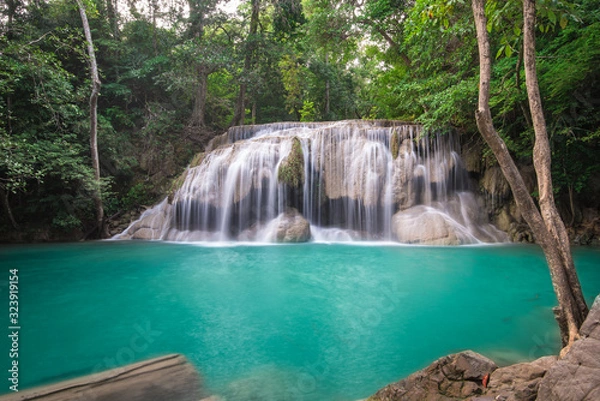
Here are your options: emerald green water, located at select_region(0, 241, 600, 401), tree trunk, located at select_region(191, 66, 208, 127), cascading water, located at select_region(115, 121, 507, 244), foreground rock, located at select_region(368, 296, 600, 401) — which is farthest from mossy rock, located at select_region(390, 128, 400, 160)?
foreground rock, located at select_region(368, 296, 600, 401)

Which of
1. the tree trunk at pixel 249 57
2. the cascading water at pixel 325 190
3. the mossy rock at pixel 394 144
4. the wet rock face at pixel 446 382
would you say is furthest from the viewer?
the tree trunk at pixel 249 57

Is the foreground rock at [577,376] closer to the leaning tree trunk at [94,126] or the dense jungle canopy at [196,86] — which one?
the dense jungle canopy at [196,86]

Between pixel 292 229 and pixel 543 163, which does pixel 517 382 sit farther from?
pixel 292 229

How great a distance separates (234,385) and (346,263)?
5106mm

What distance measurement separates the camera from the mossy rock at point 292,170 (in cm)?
1146

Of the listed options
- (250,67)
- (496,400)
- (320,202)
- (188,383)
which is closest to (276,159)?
(320,202)

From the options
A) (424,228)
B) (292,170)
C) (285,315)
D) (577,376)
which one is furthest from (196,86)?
(577,376)

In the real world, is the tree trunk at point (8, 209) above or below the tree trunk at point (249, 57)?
below

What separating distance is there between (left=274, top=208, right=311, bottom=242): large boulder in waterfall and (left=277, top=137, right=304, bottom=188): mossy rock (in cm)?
134

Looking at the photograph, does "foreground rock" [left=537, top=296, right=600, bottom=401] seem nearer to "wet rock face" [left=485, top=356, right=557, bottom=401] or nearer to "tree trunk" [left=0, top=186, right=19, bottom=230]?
"wet rock face" [left=485, top=356, right=557, bottom=401]

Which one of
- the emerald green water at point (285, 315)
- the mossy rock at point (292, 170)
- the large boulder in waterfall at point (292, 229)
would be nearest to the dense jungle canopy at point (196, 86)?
the emerald green water at point (285, 315)

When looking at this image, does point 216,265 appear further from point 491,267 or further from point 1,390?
point 491,267

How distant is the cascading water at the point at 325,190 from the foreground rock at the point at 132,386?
7850mm

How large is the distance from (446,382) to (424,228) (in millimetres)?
8418
